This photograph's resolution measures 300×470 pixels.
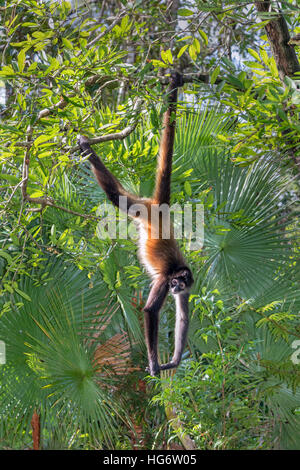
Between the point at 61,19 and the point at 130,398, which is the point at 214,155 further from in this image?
the point at 130,398

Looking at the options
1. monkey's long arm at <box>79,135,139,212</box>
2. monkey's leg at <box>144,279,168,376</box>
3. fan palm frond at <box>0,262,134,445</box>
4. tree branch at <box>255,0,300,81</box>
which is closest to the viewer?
tree branch at <box>255,0,300,81</box>

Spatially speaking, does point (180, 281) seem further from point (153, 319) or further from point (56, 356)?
point (56, 356)

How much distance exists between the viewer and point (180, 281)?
260cm

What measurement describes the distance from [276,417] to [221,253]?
1099 mm

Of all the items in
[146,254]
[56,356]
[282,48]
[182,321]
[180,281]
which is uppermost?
[282,48]

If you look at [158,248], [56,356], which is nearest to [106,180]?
[158,248]

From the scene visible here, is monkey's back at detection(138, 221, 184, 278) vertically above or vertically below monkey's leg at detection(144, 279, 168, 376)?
above

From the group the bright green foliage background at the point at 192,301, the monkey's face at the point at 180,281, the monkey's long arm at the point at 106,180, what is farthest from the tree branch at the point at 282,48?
the monkey's face at the point at 180,281

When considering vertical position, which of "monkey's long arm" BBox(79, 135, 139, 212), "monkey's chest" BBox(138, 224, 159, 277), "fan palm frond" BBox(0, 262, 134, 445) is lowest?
"fan palm frond" BBox(0, 262, 134, 445)

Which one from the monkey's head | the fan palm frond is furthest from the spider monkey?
the fan palm frond

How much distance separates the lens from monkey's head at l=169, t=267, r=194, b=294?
8.48 feet

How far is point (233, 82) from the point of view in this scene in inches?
64.1

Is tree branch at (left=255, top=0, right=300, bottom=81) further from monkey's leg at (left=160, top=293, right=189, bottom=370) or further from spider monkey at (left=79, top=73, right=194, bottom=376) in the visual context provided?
→ monkey's leg at (left=160, top=293, right=189, bottom=370)
